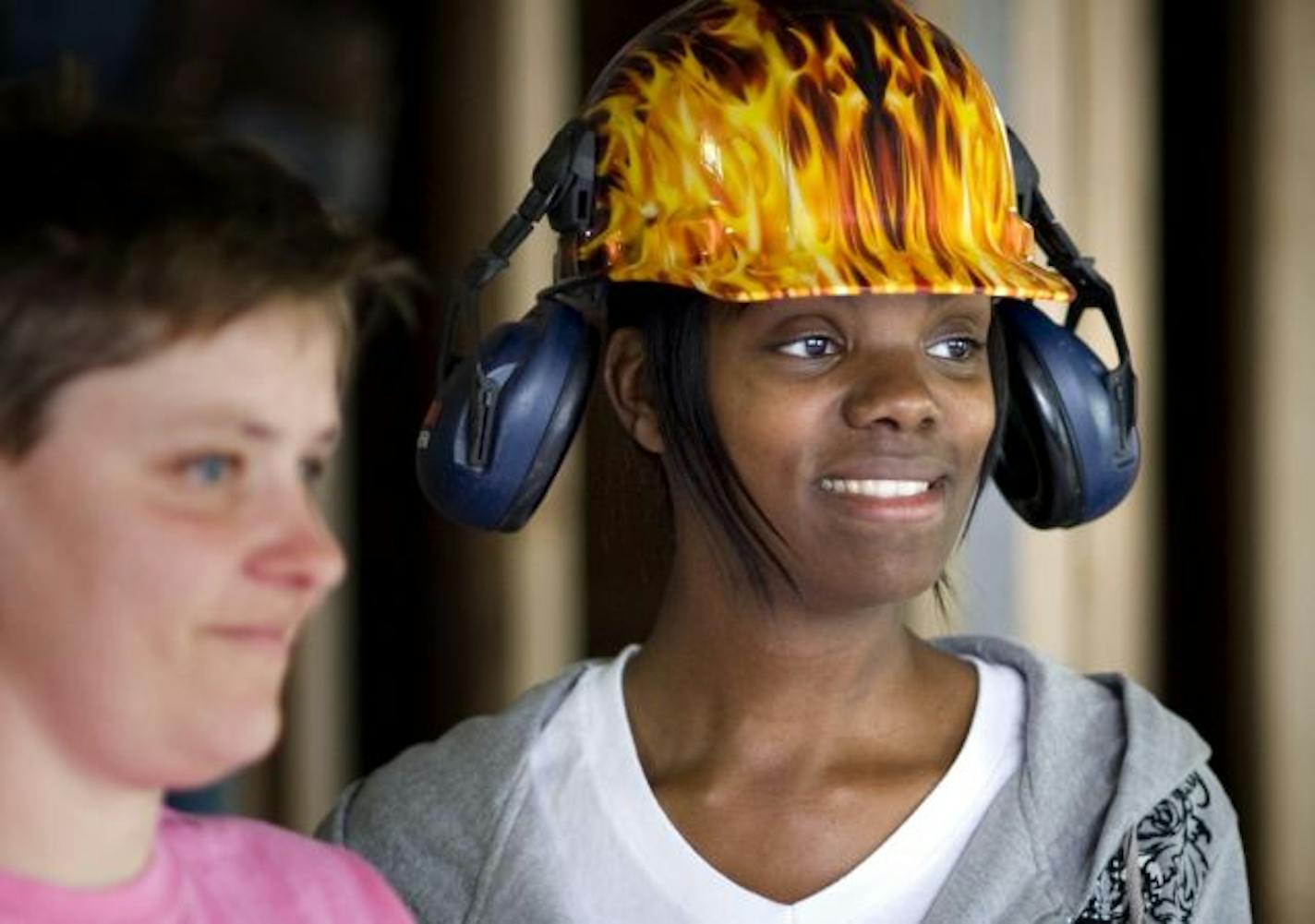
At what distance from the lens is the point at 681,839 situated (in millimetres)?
2002

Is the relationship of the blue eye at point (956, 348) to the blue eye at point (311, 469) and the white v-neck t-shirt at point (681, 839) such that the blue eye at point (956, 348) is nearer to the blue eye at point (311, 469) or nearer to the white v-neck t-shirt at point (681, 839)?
the white v-neck t-shirt at point (681, 839)

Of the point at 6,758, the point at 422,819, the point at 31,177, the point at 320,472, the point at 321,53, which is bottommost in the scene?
the point at 422,819

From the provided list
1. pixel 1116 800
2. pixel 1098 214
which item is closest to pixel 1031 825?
pixel 1116 800

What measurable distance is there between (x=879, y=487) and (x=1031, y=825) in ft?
0.96

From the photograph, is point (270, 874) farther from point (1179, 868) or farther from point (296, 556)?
point (1179, 868)

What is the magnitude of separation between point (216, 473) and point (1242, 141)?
9.51 ft

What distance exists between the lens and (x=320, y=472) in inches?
58.1

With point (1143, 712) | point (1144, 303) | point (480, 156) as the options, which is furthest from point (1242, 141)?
point (1143, 712)

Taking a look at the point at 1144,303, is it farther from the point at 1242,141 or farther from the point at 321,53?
the point at 321,53

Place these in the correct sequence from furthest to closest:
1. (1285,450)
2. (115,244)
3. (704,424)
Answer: (1285,450), (704,424), (115,244)

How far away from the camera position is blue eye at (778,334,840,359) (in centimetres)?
198

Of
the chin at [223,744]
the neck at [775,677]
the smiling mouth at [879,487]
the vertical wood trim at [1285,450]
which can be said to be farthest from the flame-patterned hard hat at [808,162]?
the vertical wood trim at [1285,450]

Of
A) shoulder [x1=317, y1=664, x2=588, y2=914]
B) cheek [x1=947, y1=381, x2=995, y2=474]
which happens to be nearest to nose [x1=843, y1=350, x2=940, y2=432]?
cheek [x1=947, y1=381, x2=995, y2=474]

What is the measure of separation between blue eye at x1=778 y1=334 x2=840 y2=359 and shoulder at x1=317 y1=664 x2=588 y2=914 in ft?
1.24
